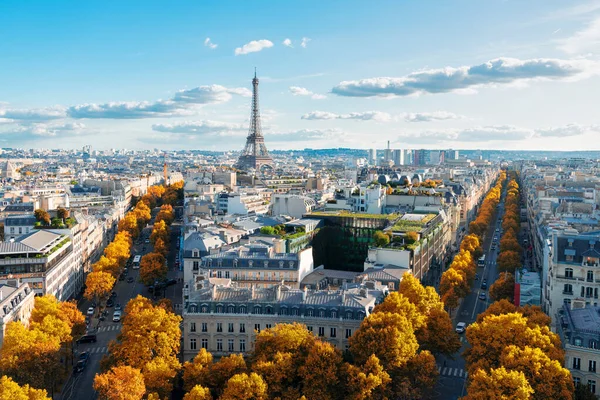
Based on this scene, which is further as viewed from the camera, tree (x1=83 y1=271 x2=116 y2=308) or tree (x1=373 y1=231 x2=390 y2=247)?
tree (x1=373 y1=231 x2=390 y2=247)

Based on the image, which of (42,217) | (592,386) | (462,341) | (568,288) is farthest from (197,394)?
(42,217)

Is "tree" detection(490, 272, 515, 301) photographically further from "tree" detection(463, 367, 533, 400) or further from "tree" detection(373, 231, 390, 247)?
"tree" detection(463, 367, 533, 400)

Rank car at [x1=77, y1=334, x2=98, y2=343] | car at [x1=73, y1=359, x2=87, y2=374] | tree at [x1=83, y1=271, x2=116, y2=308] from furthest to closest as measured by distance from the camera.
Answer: tree at [x1=83, y1=271, x2=116, y2=308] → car at [x1=77, y1=334, x2=98, y2=343] → car at [x1=73, y1=359, x2=87, y2=374]

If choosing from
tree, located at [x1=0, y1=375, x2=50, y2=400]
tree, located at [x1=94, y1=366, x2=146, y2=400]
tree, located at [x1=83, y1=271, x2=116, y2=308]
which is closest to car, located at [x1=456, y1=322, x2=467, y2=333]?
tree, located at [x1=94, y1=366, x2=146, y2=400]

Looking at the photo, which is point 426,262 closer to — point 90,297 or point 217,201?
point 90,297

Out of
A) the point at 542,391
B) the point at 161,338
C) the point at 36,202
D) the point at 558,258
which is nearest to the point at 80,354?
the point at 161,338

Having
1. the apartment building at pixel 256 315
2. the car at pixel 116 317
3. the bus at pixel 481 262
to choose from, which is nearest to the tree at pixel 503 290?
the apartment building at pixel 256 315
